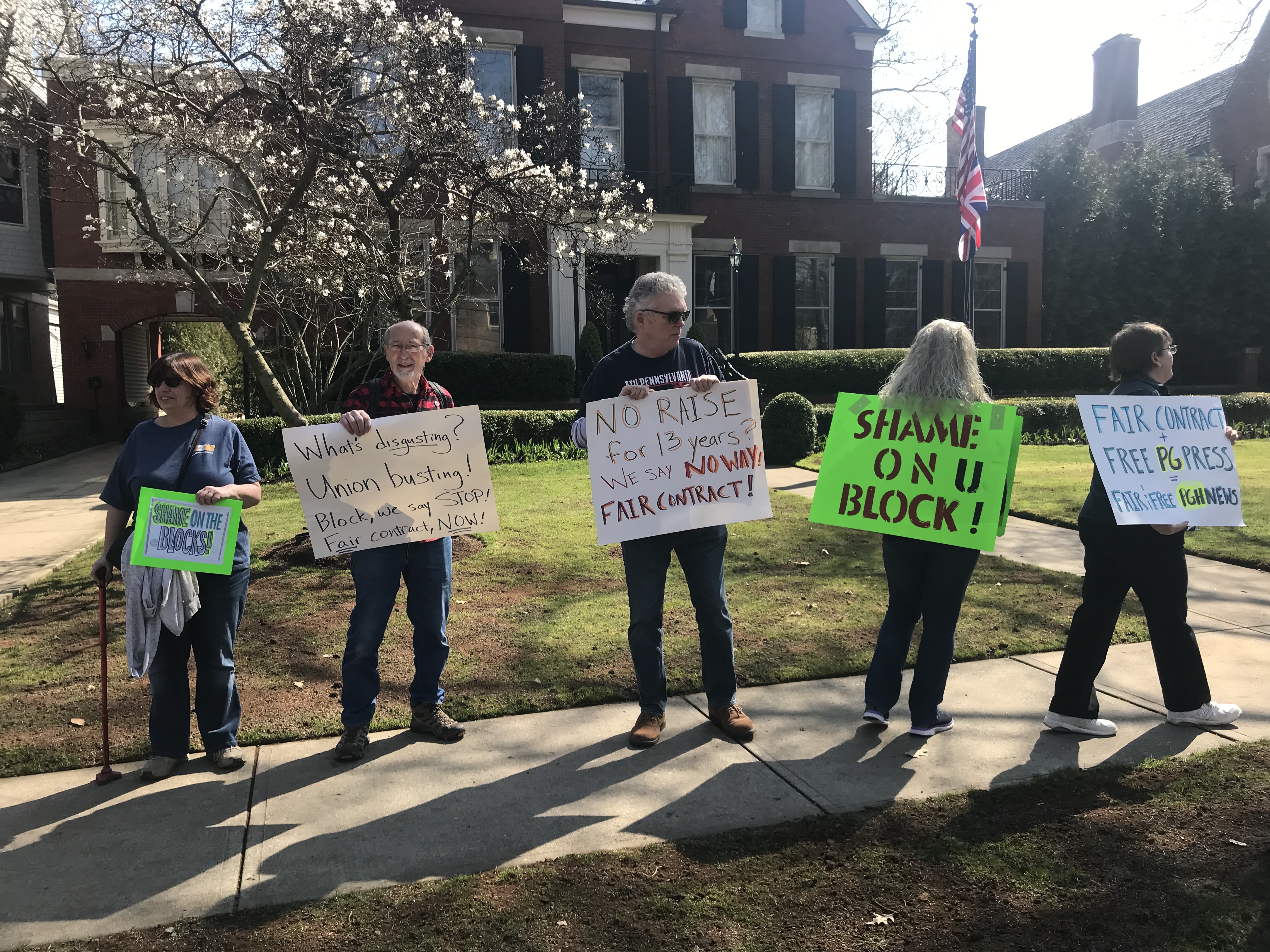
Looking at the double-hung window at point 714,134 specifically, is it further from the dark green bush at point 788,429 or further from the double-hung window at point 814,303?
the dark green bush at point 788,429

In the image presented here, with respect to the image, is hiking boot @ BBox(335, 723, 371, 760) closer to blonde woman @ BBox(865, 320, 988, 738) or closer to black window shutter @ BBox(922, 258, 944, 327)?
blonde woman @ BBox(865, 320, 988, 738)

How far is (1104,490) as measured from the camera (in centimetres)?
395

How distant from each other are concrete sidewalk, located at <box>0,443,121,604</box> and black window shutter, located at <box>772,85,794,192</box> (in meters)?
15.0

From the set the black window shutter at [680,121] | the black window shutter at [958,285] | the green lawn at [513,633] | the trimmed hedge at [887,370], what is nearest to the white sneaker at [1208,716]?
the green lawn at [513,633]

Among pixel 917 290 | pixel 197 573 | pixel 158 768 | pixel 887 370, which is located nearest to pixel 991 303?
pixel 917 290

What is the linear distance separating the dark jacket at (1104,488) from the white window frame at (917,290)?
1909 cm

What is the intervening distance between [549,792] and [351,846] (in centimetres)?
75

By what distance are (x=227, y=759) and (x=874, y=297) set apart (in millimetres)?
20670

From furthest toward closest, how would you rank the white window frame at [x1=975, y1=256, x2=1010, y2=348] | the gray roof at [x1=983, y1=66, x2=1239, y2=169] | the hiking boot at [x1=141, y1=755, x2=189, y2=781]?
the gray roof at [x1=983, y1=66, x2=1239, y2=169]
the white window frame at [x1=975, y1=256, x2=1010, y2=348]
the hiking boot at [x1=141, y1=755, x2=189, y2=781]

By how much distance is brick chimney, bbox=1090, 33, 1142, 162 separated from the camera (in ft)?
108

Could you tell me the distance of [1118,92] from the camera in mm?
33281

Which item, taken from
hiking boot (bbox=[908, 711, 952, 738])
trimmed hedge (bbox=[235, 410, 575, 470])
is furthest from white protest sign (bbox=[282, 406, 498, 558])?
trimmed hedge (bbox=[235, 410, 575, 470])

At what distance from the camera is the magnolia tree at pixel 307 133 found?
24.5 ft

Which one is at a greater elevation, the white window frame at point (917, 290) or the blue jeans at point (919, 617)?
the white window frame at point (917, 290)
